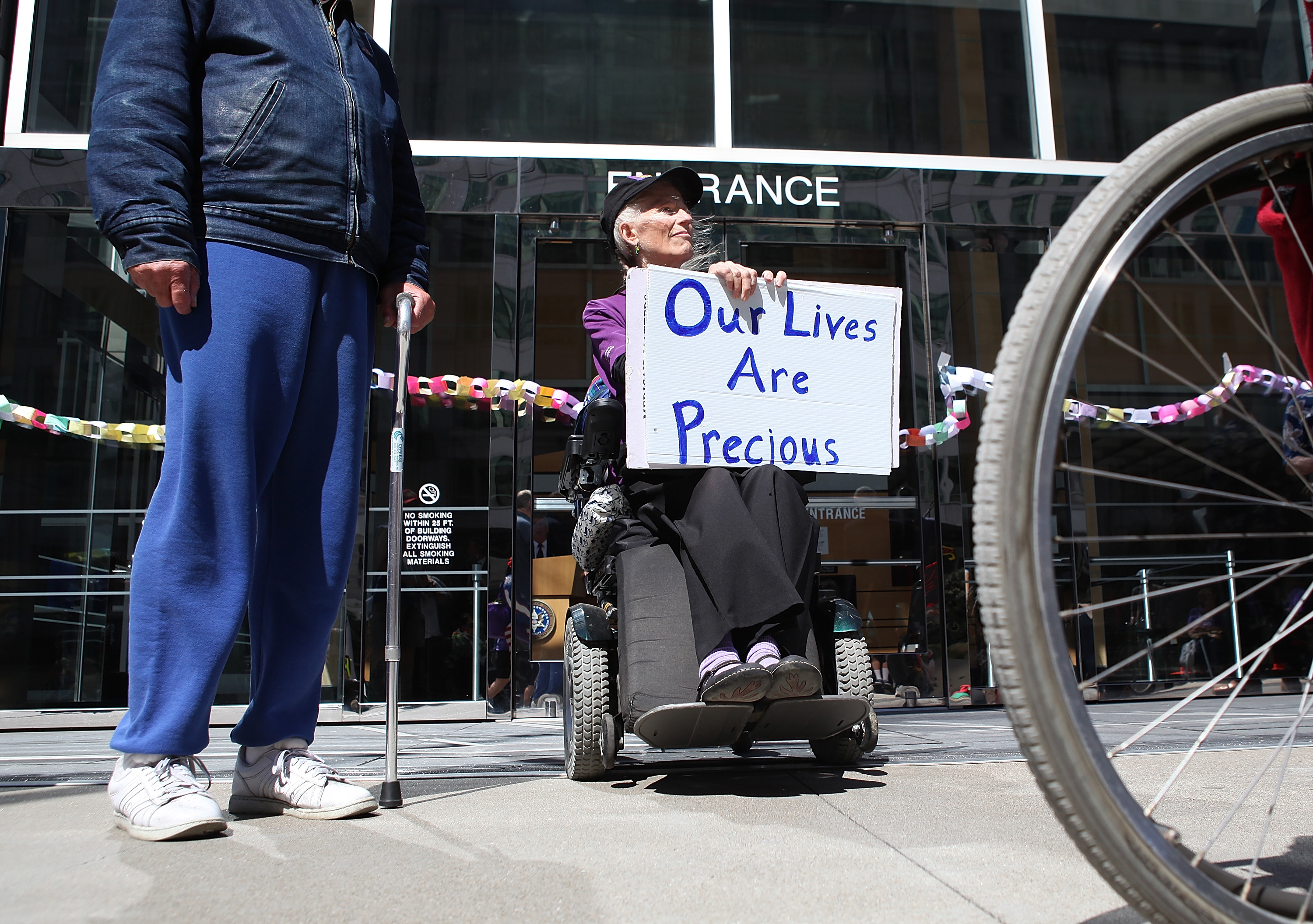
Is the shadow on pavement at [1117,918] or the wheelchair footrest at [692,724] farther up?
the wheelchair footrest at [692,724]

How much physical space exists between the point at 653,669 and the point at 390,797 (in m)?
0.67

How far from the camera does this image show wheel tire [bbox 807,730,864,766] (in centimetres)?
269

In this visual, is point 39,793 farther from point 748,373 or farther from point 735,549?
point 748,373

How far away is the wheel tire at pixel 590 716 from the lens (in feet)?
8.18

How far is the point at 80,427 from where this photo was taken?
688 centimetres

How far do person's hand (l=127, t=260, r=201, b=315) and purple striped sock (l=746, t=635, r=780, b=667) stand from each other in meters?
1.48

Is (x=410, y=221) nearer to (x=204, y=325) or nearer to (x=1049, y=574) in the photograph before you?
(x=204, y=325)

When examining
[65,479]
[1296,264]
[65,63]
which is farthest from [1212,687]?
[65,63]

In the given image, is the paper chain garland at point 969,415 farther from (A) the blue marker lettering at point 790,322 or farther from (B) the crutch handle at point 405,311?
(B) the crutch handle at point 405,311

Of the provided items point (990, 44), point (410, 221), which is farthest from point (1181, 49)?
point (410, 221)

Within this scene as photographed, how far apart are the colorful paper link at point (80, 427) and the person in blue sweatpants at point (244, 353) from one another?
5.49m

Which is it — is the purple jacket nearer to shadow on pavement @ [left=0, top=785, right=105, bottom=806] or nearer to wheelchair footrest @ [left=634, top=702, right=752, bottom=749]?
wheelchair footrest @ [left=634, top=702, right=752, bottom=749]

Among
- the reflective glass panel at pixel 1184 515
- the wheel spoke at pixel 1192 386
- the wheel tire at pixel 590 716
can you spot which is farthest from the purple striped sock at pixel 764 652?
the reflective glass panel at pixel 1184 515

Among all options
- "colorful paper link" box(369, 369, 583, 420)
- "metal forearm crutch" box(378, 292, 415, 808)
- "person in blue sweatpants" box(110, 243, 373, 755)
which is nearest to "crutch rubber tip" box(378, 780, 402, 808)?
"metal forearm crutch" box(378, 292, 415, 808)
